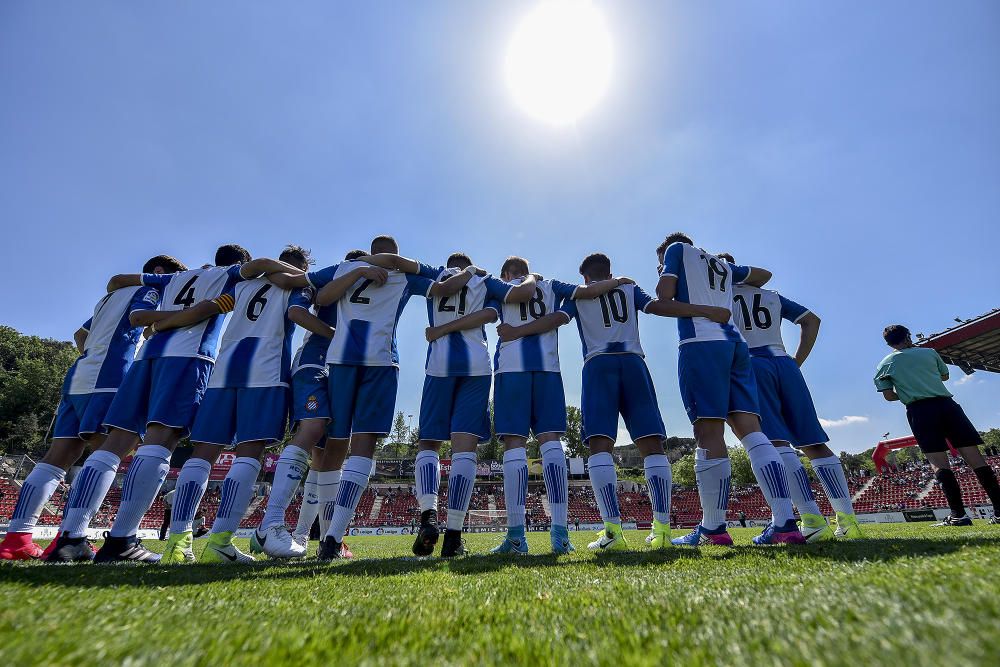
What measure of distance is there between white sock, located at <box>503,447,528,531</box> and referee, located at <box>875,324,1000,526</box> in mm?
5356

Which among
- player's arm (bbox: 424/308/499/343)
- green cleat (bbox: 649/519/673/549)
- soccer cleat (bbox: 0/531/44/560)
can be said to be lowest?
soccer cleat (bbox: 0/531/44/560)

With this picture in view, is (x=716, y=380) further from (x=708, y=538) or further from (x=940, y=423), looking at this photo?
(x=940, y=423)

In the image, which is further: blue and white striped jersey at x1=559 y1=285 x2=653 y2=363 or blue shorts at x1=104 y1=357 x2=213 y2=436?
blue and white striped jersey at x1=559 y1=285 x2=653 y2=363

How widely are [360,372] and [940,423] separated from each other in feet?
23.8

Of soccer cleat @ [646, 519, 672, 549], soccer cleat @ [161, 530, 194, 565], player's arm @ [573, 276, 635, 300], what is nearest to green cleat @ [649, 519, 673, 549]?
soccer cleat @ [646, 519, 672, 549]

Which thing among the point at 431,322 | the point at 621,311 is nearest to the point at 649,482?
the point at 621,311

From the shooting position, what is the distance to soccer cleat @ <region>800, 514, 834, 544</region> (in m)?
3.90

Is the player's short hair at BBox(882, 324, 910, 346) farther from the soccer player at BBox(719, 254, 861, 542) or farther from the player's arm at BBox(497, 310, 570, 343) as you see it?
the player's arm at BBox(497, 310, 570, 343)

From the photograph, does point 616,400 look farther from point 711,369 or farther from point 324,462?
point 324,462

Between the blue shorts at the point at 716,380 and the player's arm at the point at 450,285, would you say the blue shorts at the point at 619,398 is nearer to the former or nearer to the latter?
the blue shorts at the point at 716,380

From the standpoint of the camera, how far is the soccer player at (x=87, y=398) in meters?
4.12

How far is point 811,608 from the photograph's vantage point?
1309 millimetres

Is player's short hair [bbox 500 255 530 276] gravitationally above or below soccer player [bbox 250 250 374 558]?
above

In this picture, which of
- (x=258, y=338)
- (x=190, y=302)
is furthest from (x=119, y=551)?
(x=190, y=302)
